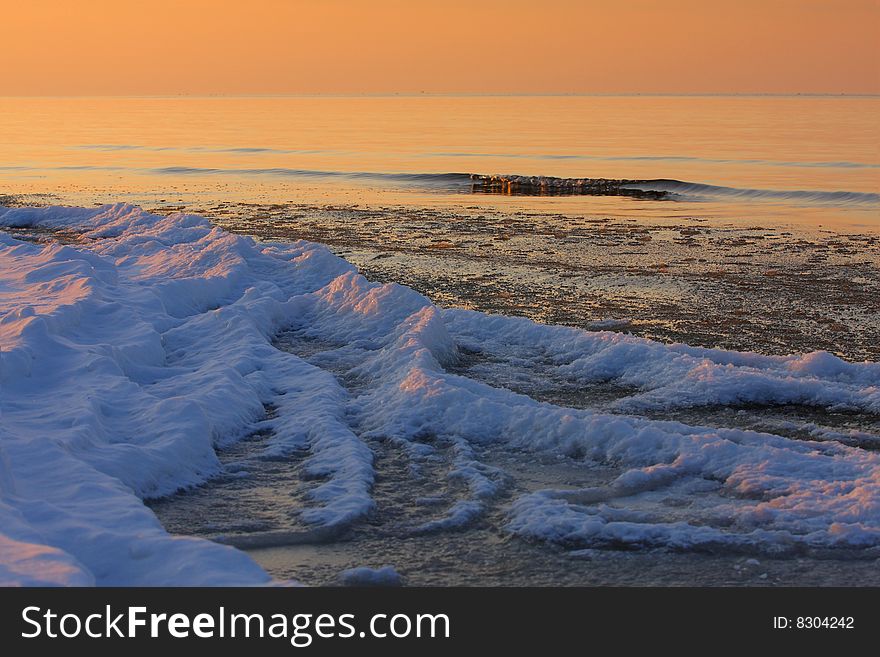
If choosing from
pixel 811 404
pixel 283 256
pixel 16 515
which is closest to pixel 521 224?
pixel 283 256

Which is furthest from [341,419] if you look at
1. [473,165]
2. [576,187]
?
[473,165]

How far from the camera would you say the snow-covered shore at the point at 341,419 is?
594cm

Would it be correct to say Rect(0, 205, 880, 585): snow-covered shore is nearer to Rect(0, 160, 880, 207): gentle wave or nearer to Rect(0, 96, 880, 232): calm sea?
Rect(0, 96, 880, 232): calm sea

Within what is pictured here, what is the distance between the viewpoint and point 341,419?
27.4 ft

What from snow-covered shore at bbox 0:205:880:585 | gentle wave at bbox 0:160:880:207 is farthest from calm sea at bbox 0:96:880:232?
snow-covered shore at bbox 0:205:880:585

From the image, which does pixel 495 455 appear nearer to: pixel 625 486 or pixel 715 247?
pixel 625 486

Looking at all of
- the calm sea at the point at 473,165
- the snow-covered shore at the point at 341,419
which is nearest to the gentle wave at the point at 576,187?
the calm sea at the point at 473,165

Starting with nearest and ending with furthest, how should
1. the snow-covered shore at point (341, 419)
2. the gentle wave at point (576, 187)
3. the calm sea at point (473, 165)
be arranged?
the snow-covered shore at point (341, 419) → the calm sea at point (473, 165) → the gentle wave at point (576, 187)

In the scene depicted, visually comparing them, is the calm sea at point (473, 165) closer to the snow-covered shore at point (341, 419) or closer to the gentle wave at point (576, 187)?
the gentle wave at point (576, 187)

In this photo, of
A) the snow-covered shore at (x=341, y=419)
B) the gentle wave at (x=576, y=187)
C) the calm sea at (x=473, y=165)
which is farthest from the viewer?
the gentle wave at (x=576, y=187)

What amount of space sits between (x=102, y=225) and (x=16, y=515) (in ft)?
48.0
